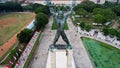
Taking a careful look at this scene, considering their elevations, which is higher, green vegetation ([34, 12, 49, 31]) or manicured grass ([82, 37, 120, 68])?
green vegetation ([34, 12, 49, 31])

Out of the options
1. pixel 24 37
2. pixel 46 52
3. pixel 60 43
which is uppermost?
pixel 24 37

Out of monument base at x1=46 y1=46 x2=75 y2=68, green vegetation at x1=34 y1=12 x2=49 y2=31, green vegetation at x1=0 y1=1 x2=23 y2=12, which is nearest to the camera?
monument base at x1=46 y1=46 x2=75 y2=68

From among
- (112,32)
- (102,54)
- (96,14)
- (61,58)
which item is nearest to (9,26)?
(96,14)

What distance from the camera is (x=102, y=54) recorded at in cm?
3250

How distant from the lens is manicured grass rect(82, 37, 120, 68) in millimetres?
29203

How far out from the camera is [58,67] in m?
23.6

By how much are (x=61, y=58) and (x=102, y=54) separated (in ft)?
36.9

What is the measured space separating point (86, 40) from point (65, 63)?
1643cm

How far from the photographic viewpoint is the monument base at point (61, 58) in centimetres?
2305

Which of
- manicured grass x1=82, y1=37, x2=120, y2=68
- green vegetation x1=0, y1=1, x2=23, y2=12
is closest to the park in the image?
manicured grass x1=82, y1=37, x2=120, y2=68

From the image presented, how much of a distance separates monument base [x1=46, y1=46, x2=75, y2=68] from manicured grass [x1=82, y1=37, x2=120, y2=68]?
22.1ft

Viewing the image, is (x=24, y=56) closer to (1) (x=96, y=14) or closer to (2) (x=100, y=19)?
(2) (x=100, y=19)

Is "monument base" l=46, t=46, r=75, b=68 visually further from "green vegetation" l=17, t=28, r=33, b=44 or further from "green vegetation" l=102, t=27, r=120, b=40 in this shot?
"green vegetation" l=102, t=27, r=120, b=40

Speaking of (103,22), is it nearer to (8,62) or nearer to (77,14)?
(77,14)
